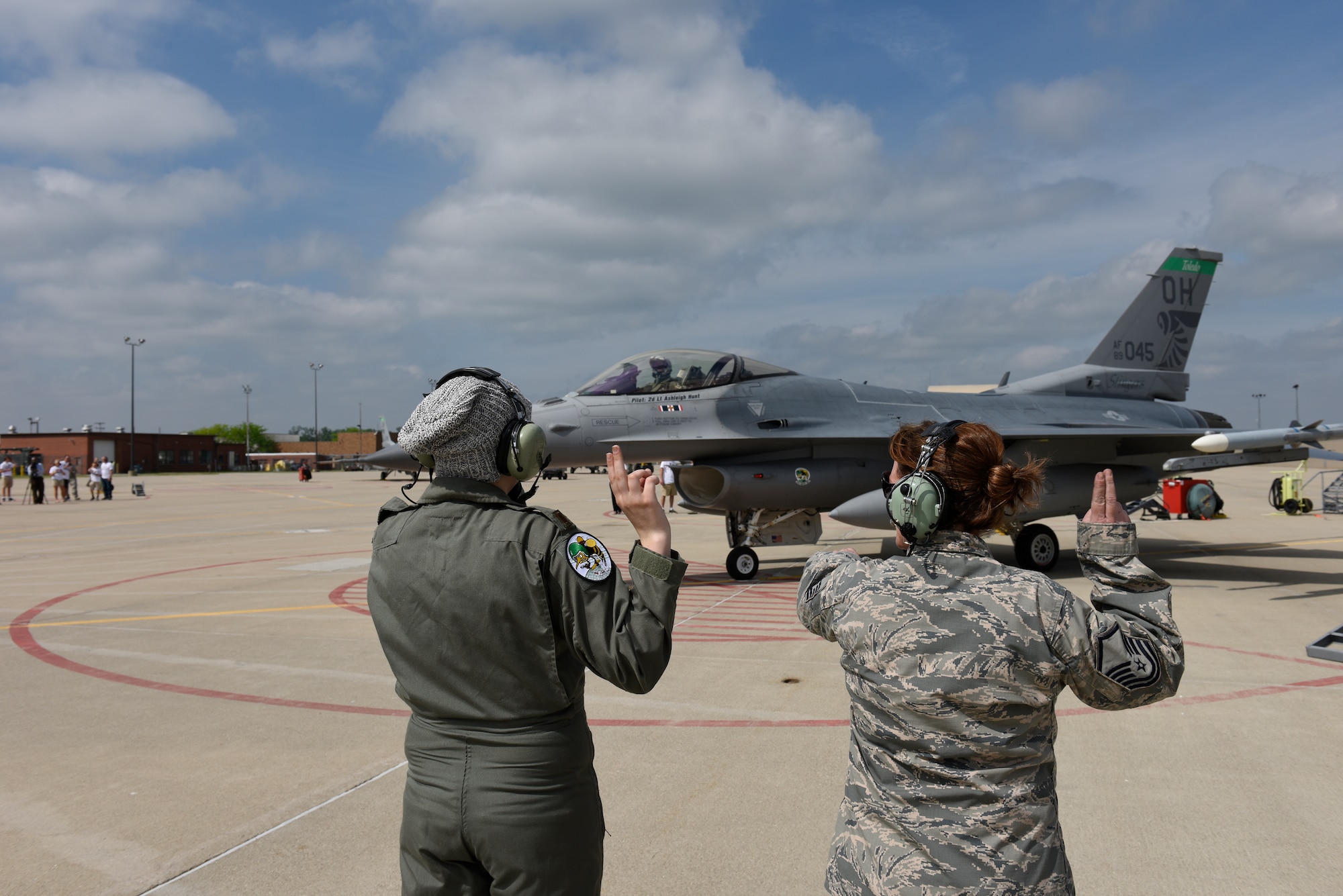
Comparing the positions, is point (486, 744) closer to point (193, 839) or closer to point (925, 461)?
point (925, 461)

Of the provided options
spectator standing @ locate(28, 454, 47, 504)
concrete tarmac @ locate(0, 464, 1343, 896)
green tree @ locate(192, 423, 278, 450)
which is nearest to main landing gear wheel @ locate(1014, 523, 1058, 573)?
concrete tarmac @ locate(0, 464, 1343, 896)

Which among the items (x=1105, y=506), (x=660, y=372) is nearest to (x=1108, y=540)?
(x=1105, y=506)

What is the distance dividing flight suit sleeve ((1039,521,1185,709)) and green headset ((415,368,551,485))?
1275 mm

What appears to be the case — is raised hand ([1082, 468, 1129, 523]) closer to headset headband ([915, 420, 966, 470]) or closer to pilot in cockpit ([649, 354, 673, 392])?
headset headband ([915, 420, 966, 470])

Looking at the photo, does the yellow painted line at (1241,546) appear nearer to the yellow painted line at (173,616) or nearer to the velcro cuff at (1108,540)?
the yellow painted line at (173,616)

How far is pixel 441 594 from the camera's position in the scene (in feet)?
6.45

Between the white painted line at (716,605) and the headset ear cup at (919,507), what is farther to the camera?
the white painted line at (716,605)

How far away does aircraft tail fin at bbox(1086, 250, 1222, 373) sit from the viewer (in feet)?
49.6

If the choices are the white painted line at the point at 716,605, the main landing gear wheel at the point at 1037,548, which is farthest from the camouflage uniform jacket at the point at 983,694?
the main landing gear wheel at the point at 1037,548

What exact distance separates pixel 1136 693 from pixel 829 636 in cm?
67

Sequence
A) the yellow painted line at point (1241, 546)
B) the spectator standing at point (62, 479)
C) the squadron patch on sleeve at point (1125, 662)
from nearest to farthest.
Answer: the squadron patch on sleeve at point (1125, 662) < the yellow painted line at point (1241, 546) < the spectator standing at point (62, 479)

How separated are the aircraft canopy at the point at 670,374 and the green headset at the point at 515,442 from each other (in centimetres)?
841

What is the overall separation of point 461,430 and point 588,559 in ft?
1.61

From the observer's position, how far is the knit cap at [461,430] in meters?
2.08
